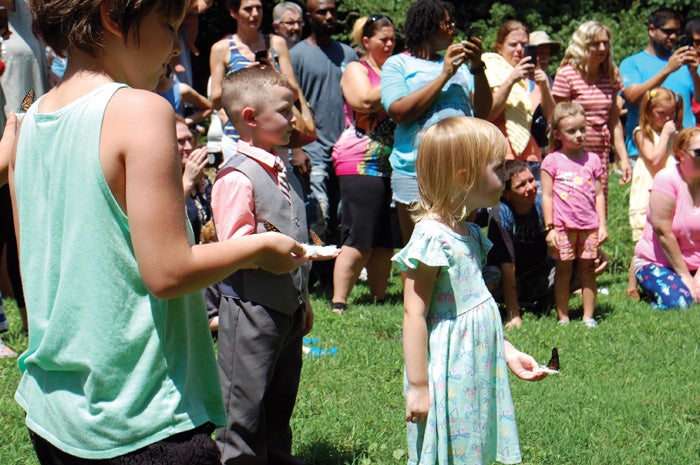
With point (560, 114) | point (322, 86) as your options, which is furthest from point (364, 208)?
point (560, 114)

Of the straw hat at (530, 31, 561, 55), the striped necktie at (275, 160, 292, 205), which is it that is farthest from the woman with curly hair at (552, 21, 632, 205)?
the striped necktie at (275, 160, 292, 205)

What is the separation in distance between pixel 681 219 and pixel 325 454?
4.42m

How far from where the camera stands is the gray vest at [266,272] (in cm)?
360

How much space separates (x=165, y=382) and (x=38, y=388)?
287mm

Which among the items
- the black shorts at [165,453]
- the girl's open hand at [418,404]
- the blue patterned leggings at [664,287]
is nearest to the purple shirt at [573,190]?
the blue patterned leggings at [664,287]

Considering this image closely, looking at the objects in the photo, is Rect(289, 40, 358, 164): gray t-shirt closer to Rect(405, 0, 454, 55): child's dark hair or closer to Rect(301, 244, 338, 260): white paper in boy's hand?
Rect(405, 0, 454, 55): child's dark hair

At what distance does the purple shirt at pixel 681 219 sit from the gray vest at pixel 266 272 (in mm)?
4661

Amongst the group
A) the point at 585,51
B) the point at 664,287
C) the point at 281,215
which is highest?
the point at 281,215

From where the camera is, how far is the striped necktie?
12.1 feet

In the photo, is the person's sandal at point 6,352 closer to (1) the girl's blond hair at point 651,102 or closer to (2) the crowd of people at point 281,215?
(2) the crowd of people at point 281,215

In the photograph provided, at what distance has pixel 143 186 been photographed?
1.80 m

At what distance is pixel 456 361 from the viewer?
125 inches

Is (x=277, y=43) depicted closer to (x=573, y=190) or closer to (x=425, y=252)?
(x=573, y=190)

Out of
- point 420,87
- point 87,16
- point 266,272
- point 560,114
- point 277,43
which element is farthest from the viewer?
point 277,43
